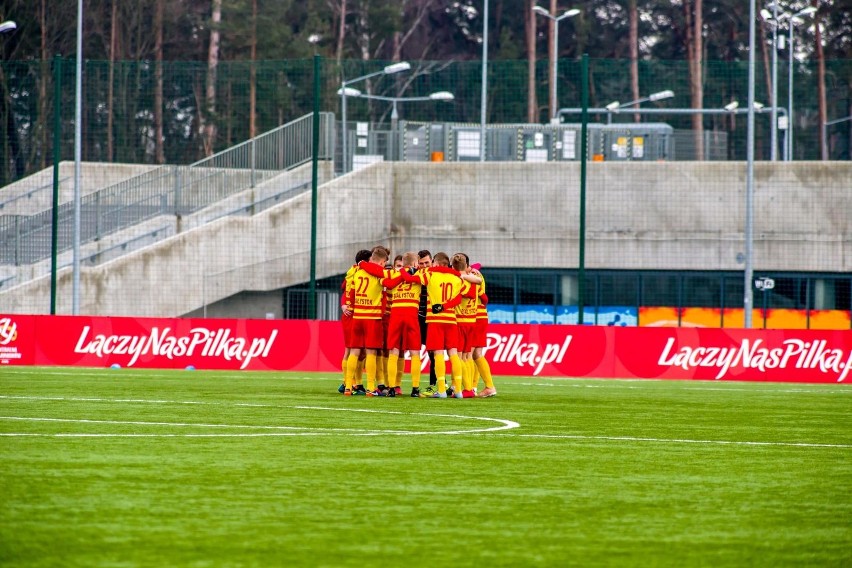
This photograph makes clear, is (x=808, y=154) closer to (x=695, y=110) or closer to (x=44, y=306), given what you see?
(x=695, y=110)

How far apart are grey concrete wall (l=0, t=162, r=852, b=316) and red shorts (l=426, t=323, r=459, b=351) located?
18159 mm

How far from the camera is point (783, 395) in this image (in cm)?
2212

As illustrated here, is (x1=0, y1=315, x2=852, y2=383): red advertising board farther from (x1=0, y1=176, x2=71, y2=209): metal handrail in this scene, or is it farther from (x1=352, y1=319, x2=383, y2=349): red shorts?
(x1=0, y1=176, x2=71, y2=209): metal handrail

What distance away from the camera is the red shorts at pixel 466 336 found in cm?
1936

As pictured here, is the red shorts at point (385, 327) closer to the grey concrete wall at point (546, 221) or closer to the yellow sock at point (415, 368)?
the yellow sock at point (415, 368)

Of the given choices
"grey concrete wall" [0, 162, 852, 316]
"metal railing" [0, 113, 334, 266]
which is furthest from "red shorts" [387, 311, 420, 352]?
"grey concrete wall" [0, 162, 852, 316]

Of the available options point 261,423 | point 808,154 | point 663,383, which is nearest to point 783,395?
point 663,383

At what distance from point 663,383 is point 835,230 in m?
14.4

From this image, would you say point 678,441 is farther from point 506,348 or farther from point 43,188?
point 43,188

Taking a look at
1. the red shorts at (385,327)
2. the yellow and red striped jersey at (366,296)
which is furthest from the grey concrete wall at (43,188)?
the yellow and red striped jersey at (366,296)

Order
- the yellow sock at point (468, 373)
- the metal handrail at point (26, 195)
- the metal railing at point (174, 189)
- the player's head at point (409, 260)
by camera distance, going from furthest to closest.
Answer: the metal handrail at point (26, 195)
the metal railing at point (174, 189)
the yellow sock at point (468, 373)
the player's head at point (409, 260)

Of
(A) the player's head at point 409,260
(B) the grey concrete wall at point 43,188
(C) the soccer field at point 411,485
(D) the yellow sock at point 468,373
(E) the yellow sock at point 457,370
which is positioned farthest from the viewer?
(B) the grey concrete wall at point 43,188

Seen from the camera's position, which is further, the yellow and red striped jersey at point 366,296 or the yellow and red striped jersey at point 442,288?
the yellow and red striped jersey at point 366,296

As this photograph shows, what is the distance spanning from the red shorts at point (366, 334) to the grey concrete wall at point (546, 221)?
59.0 feet
